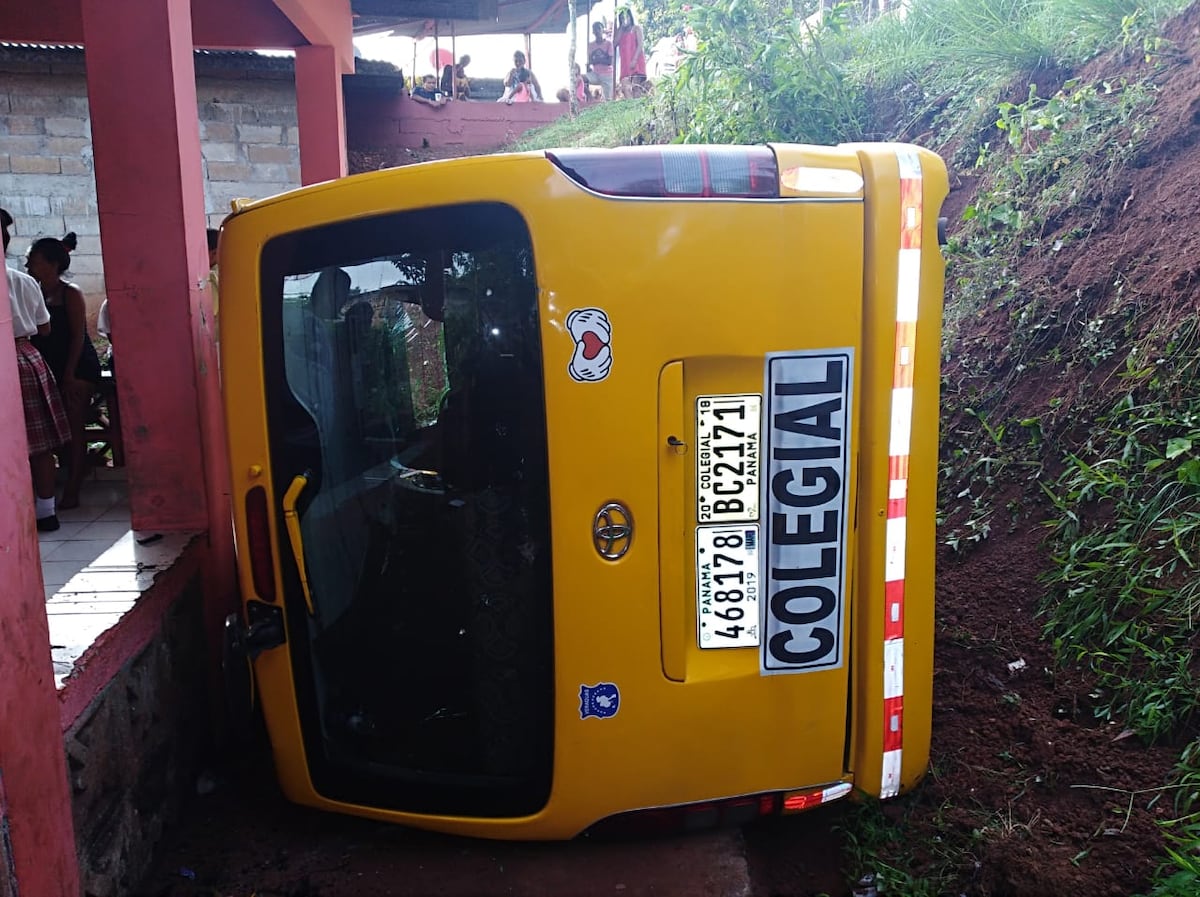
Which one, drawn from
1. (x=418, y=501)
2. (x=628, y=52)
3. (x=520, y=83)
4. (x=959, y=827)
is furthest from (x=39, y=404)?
(x=628, y=52)

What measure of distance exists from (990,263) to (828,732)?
309 centimetres

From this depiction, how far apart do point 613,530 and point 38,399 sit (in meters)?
3.58

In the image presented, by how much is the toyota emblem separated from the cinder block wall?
827 cm

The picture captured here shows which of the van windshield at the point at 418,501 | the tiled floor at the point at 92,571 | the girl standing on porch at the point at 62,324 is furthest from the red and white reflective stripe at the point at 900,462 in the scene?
the girl standing on porch at the point at 62,324

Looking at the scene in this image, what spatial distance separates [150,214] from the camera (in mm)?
3258

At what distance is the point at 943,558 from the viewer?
12.1ft

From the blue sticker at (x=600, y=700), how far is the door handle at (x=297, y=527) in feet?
2.56

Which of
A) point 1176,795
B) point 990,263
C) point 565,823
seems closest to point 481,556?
point 565,823

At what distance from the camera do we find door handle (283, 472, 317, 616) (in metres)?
2.46

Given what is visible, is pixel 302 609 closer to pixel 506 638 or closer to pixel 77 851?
pixel 506 638

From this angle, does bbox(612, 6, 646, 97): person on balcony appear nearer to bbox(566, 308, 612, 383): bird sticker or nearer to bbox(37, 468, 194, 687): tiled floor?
bbox(37, 468, 194, 687): tiled floor

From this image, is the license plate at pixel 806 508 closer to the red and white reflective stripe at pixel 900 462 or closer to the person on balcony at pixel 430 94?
the red and white reflective stripe at pixel 900 462

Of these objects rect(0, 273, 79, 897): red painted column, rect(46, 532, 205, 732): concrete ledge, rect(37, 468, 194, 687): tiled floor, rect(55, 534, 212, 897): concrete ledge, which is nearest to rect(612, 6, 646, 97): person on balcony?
rect(37, 468, 194, 687): tiled floor

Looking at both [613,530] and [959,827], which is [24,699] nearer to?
[613,530]
